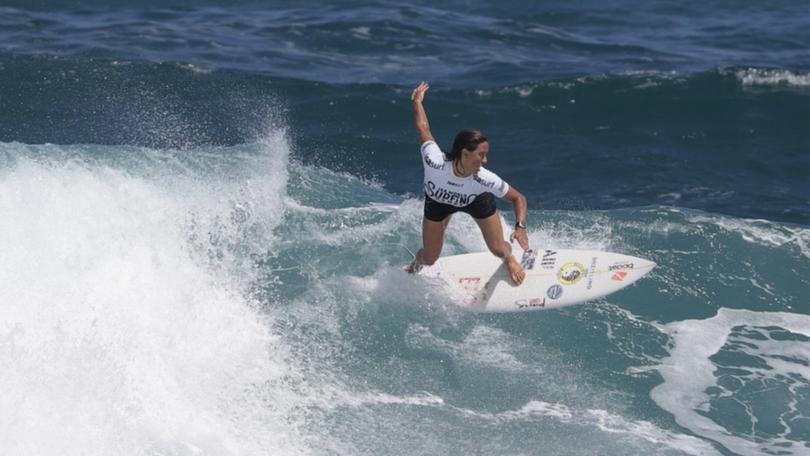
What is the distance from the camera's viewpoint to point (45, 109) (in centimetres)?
1630

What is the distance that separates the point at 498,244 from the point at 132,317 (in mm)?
3415

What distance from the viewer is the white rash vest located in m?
9.12

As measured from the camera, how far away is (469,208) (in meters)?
9.42

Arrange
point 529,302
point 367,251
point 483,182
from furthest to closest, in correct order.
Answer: point 367,251, point 529,302, point 483,182

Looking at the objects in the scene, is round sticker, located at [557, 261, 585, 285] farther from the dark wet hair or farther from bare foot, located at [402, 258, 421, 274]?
the dark wet hair

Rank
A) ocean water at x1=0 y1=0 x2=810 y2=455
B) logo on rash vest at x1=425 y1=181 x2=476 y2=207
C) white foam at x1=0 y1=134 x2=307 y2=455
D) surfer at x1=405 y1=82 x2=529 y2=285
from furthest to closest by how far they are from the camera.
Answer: logo on rash vest at x1=425 y1=181 x2=476 y2=207
surfer at x1=405 y1=82 x2=529 y2=285
ocean water at x1=0 y1=0 x2=810 y2=455
white foam at x1=0 y1=134 x2=307 y2=455

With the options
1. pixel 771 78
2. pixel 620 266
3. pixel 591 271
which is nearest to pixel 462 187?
pixel 591 271

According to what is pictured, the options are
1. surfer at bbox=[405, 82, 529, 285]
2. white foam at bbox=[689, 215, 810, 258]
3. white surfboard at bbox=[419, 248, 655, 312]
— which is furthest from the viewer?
white foam at bbox=[689, 215, 810, 258]

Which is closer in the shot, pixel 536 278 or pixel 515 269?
pixel 515 269

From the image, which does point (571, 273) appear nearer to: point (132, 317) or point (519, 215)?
point (519, 215)

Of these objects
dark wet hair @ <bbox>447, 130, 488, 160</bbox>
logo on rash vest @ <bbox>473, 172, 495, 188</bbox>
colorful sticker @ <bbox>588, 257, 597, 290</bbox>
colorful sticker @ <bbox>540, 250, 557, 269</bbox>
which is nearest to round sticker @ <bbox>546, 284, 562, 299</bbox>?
colorful sticker @ <bbox>540, 250, 557, 269</bbox>

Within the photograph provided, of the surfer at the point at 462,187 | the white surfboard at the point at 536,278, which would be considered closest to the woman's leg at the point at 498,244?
the surfer at the point at 462,187

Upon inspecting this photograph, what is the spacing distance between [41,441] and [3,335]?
1.27m

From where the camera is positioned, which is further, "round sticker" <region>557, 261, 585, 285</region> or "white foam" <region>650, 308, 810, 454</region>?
"round sticker" <region>557, 261, 585, 285</region>
